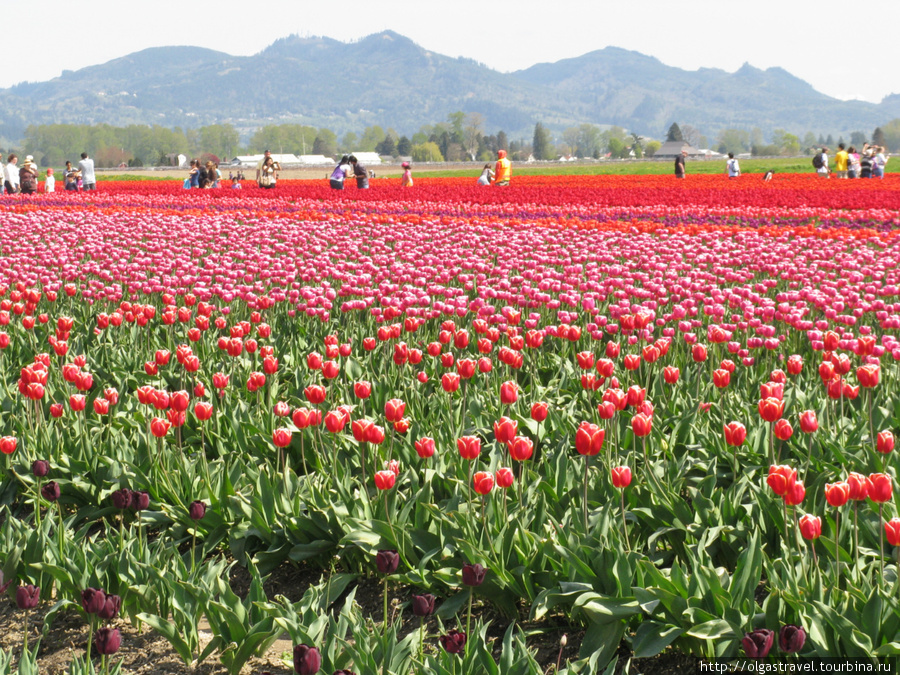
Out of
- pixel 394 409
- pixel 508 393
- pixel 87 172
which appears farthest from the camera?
pixel 87 172

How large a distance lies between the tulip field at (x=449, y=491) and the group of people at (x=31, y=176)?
70.9 feet

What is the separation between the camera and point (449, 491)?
4.52 metres

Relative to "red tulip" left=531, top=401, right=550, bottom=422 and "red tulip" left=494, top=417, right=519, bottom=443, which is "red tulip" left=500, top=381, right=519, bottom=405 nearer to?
"red tulip" left=531, top=401, right=550, bottom=422

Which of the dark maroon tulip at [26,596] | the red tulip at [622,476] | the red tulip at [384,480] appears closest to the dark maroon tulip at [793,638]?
the red tulip at [622,476]

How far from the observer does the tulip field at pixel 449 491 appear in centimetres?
320

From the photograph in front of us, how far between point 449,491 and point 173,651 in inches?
61.3

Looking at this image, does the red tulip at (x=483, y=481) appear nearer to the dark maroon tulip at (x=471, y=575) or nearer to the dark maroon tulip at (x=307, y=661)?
the dark maroon tulip at (x=471, y=575)

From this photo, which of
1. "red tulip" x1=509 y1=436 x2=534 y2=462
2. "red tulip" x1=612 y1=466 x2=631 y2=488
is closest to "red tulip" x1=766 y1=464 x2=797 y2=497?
"red tulip" x1=612 y1=466 x2=631 y2=488

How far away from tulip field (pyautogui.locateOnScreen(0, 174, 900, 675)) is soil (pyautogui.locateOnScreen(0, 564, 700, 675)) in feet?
0.06

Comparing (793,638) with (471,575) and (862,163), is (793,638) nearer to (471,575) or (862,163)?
(471,575)

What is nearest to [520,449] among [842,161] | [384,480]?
[384,480]

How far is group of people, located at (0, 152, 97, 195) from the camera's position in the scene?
2794 cm

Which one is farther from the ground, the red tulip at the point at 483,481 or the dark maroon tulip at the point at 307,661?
the red tulip at the point at 483,481

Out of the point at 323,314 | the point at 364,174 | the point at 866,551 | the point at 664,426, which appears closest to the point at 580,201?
the point at 364,174
